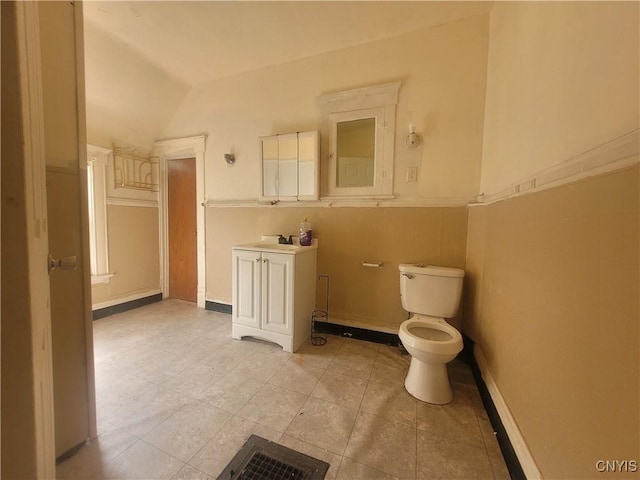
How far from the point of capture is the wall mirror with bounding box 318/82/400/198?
7.00 feet

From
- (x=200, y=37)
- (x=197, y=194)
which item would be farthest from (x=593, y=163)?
(x=197, y=194)

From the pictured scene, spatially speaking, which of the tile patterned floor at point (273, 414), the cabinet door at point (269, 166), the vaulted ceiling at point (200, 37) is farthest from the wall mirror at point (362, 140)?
the tile patterned floor at point (273, 414)

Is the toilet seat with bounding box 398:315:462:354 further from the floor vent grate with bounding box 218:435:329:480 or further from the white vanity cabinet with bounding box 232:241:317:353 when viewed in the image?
the white vanity cabinet with bounding box 232:241:317:353

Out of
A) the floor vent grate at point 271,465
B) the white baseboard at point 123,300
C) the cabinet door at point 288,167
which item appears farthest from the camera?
the white baseboard at point 123,300

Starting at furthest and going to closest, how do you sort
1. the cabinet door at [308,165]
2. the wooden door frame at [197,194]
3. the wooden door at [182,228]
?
the wooden door at [182,228], the wooden door frame at [197,194], the cabinet door at [308,165]

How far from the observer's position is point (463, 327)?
2055 millimetres

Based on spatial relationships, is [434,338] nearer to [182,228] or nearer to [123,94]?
[182,228]

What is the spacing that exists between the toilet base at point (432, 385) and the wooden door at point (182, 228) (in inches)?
111

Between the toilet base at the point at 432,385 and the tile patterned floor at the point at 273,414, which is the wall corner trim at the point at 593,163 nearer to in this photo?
the toilet base at the point at 432,385

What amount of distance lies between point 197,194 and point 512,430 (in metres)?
3.37

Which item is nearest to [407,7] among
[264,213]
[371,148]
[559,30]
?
[371,148]

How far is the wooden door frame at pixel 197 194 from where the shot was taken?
9.70ft

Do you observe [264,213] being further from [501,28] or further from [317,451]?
[501,28]

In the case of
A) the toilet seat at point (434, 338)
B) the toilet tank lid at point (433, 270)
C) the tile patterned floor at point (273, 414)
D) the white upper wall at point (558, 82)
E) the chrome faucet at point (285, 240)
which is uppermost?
the white upper wall at point (558, 82)
